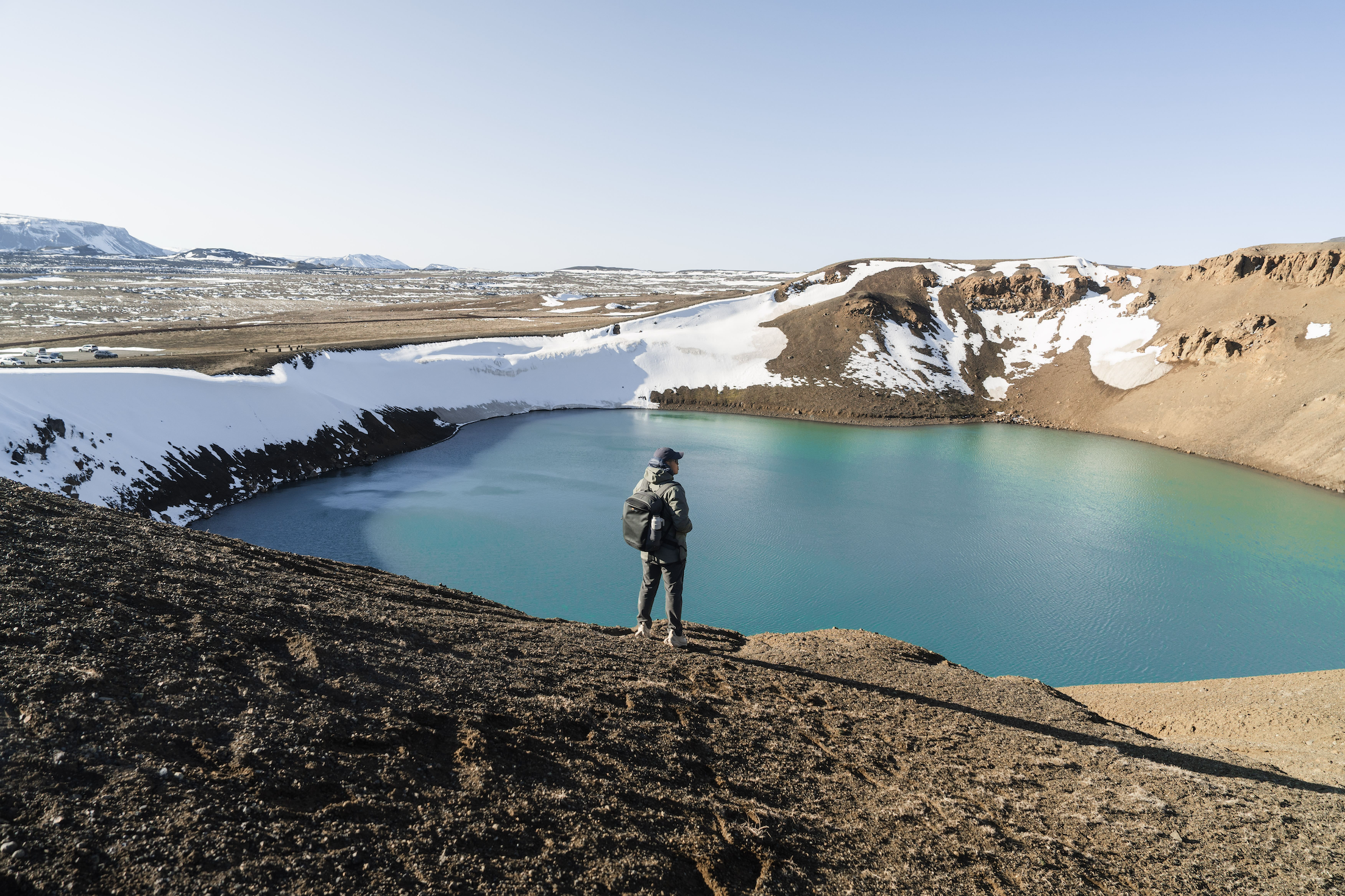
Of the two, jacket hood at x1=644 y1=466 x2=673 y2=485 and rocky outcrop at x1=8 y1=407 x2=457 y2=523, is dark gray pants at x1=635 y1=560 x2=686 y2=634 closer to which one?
jacket hood at x1=644 y1=466 x2=673 y2=485

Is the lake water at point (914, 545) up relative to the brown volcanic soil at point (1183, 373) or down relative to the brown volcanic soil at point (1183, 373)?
down

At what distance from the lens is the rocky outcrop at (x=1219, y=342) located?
139 feet

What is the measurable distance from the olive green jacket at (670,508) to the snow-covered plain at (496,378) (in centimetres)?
2200

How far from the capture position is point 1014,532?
76.3ft

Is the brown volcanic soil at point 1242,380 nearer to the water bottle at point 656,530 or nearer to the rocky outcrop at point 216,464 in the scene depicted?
the water bottle at point 656,530

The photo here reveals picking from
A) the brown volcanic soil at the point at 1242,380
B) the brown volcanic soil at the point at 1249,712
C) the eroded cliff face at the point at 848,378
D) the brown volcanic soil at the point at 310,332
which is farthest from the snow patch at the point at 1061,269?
the brown volcanic soil at the point at 1249,712

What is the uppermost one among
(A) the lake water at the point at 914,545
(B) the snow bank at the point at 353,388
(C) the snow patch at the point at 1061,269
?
(C) the snow patch at the point at 1061,269

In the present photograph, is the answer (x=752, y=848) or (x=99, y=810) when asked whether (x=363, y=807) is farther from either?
(x=752, y=848)

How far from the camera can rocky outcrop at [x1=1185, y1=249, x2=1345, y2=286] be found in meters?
42.4

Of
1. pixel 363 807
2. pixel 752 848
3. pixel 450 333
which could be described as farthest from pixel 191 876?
pixel 450 333

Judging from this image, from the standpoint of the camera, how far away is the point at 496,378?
48.1 meters

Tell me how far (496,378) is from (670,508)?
43.7 meters

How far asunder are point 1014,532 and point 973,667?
11159mm

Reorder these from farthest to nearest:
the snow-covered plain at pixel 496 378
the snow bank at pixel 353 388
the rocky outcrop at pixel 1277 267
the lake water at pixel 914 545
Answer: the rocky outcrop at pixel 1277 267 → the snow-covered plain at pixel 496 378 → the snow bank at pixel 353 388 → the lake water at pixel 914 545
